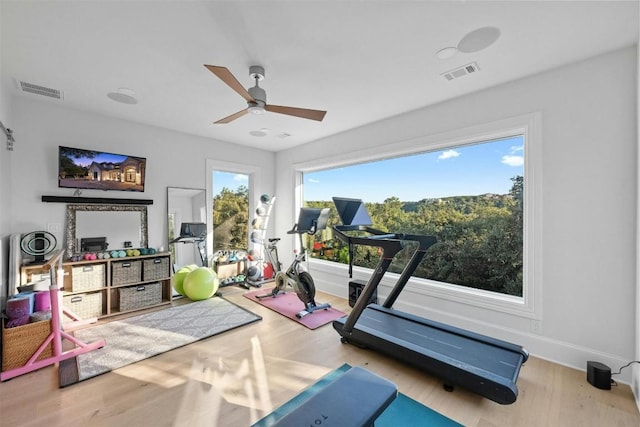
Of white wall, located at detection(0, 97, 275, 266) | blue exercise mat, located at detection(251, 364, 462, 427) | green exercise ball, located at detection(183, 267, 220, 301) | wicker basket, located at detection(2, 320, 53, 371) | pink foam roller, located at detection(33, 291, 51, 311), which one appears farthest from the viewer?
green exercise ball, located at detection(183, 267, 220, 301)

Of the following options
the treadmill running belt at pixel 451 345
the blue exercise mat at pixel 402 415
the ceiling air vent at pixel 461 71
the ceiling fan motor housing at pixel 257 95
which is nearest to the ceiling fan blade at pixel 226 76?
the ceiling fan motor housing at pixel 257 95

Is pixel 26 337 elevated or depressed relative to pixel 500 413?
elevated

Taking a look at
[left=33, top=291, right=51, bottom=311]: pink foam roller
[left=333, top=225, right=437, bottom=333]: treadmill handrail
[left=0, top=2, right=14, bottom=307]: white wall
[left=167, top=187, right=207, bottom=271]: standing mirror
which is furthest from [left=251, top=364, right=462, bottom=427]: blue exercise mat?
[left=167, top=187, right=207, bottom=271]: standing mirror

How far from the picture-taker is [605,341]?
7.90 feet

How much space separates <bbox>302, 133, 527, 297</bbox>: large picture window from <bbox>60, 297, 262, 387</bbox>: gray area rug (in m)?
2.32

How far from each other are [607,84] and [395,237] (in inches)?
90.1

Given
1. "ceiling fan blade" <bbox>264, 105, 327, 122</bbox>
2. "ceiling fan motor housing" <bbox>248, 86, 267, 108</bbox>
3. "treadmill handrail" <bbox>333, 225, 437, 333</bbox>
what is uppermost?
"ceiling fan motor housing" <bbox>248, 86, 267, 108</bbox>

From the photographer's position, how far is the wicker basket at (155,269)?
3943 mm

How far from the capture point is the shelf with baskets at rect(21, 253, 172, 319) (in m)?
3.41

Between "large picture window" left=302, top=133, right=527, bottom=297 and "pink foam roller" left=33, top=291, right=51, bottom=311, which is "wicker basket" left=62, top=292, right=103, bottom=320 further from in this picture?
"large picture window" left=302, top=133, right=527, bottom=297

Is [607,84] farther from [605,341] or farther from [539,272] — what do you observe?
[605,341]

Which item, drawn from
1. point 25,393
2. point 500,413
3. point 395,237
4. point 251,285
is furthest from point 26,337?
point 500,413

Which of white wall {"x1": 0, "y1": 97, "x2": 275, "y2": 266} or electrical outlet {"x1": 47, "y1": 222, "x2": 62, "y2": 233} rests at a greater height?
white wall {"x1": 0, "y1": 97, "x2": 275, "y2": 266}

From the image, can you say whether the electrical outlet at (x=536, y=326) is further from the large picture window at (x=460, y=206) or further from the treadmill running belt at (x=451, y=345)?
the treadmill running belt at (x=451, y=345)
